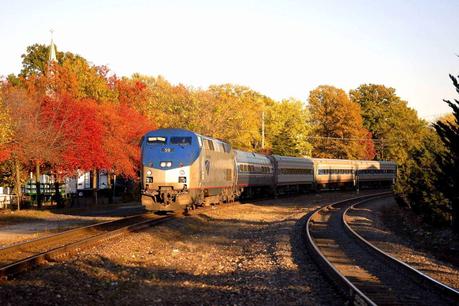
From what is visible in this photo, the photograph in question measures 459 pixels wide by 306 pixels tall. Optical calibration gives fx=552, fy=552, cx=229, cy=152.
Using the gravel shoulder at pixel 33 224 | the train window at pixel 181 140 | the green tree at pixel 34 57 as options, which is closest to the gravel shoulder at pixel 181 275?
the gravel shoulder at pixel 33 224

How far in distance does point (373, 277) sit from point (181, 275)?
3.90 metres

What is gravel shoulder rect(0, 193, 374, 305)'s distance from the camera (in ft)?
29.7

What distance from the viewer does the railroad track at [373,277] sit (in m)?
8.87

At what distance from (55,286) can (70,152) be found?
24491mm

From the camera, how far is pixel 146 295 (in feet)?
31.1

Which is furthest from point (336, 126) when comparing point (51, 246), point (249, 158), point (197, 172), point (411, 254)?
point (51, 246)

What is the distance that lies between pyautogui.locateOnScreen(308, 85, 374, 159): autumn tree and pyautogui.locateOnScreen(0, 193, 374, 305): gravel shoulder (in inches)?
2757

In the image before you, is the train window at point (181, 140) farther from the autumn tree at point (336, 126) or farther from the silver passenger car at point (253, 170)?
the autumn tree at point (336, 126)

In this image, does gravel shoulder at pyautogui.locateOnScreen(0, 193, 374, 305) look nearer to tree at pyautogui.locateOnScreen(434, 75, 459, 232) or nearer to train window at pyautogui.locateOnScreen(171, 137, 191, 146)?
tree at pyautogui.locateOnScreen(434, 75, 459, 232)

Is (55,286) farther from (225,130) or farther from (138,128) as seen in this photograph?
(225,130)

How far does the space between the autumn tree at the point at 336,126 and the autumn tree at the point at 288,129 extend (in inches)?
345

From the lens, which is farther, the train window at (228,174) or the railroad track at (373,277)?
the train window at (228,174)

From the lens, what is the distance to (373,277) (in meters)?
10.9

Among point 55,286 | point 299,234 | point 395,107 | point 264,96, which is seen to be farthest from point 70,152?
point 395,107
